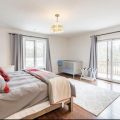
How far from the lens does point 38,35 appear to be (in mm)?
5305

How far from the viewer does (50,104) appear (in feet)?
6.58

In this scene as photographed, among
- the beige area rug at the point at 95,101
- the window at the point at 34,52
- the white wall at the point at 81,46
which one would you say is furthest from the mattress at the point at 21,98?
the white wall at the point at 81,46

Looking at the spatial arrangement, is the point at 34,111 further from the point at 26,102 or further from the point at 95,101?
the point at 95,101

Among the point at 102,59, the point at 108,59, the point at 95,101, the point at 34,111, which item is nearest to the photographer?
the point at 34,111

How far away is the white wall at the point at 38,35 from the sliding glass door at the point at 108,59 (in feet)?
7.34

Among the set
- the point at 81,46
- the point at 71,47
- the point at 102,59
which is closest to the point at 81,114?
the point at 102,59

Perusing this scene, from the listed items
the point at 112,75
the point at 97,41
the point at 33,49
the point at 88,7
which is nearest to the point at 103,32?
the point at 97,41

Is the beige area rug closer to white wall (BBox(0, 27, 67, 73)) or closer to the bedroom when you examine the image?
the bedroom

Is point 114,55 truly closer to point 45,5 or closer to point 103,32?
point 103,32

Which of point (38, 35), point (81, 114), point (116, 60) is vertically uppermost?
point (38, 35)

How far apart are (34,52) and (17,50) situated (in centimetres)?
98

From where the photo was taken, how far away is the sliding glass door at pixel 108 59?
4.43 m

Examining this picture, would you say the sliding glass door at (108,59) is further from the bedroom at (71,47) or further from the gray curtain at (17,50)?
the gray curtain at (17,50)

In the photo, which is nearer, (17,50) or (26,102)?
(26,102)
